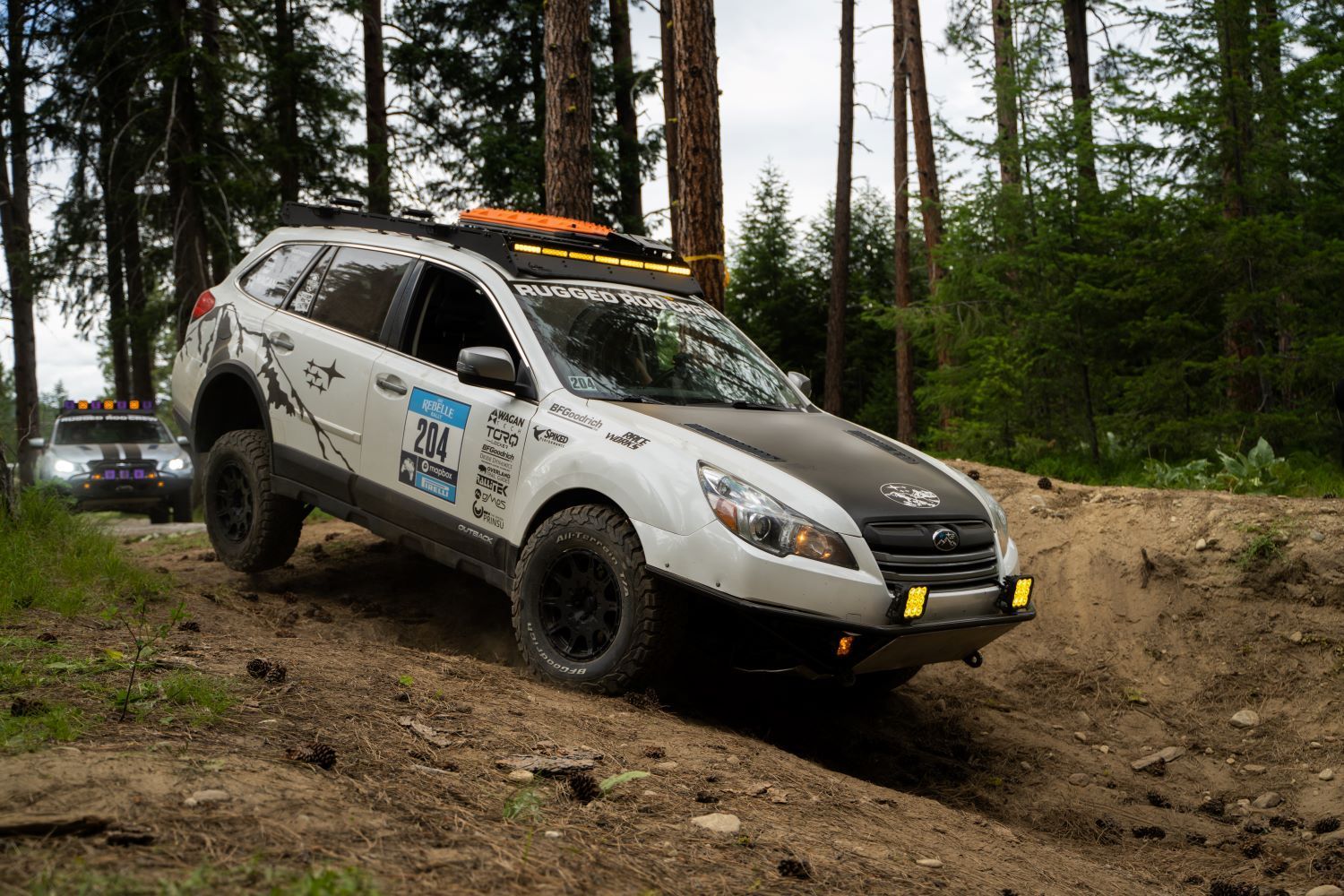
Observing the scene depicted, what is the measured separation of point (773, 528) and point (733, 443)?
553 mm

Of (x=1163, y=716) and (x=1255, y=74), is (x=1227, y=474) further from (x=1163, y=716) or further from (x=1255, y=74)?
(x=1255, y=74)

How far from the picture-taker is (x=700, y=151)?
933 cm

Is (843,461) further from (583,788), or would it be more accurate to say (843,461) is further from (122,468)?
(122,468)

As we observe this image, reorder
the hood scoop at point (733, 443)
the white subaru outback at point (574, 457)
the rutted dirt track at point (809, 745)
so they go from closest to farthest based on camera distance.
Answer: the rutted dirt track at point (809, 745) < the white subaru outback at point (574, 457) < the hood scoop at point (733, 443)

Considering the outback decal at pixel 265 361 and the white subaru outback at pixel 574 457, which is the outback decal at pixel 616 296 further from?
the outback decal at pixel 265 361

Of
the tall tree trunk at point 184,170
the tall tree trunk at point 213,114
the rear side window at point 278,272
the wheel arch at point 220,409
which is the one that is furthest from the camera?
the tall tree trunk at point 184,170

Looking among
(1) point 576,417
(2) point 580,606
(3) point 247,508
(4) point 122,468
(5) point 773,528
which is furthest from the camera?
(4) point 122,468

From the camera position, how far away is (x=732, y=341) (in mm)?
6648

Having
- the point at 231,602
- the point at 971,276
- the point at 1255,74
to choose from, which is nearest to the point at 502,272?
the point at 231,602

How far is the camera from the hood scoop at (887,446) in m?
5.66

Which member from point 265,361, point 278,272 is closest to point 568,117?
point 278,272

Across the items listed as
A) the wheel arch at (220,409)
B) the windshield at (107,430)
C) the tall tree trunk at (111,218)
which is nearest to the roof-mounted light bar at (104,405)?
the windshield at (107,430)

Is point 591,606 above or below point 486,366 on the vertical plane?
below

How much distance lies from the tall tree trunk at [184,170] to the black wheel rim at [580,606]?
13.3 metres
